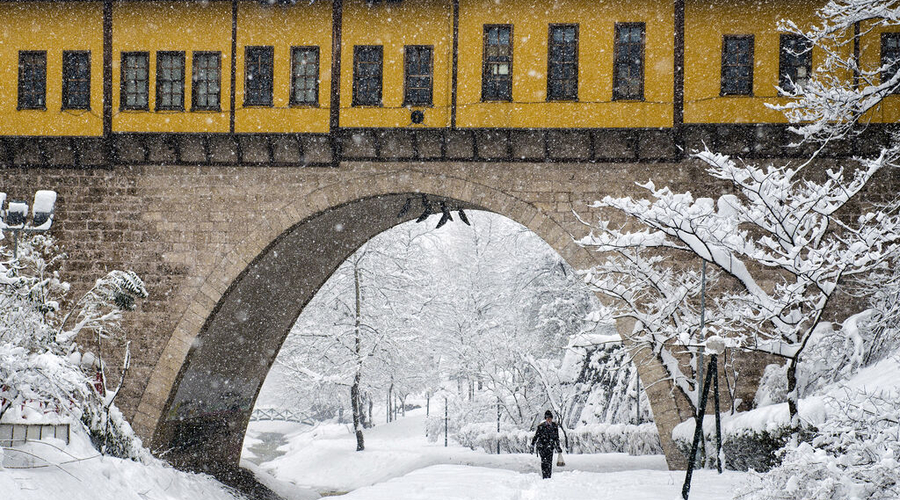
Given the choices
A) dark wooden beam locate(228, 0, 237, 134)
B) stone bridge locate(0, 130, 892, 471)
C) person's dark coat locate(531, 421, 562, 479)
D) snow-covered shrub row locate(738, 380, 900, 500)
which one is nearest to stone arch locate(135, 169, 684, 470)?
stone bridge locate(0, 130, 892, 471)

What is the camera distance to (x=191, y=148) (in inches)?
639

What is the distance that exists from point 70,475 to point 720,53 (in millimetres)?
11575

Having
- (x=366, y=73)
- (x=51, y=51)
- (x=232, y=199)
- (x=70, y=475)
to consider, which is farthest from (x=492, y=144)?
(x=70, y=475)

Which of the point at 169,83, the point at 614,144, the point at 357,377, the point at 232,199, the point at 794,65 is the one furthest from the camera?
the point at 357,377

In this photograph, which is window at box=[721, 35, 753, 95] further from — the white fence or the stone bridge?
the white fence

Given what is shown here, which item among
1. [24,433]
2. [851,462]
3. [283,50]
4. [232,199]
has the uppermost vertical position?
[283,50]

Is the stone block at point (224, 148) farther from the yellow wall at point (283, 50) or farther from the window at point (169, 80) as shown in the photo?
the window at point (169, 80)

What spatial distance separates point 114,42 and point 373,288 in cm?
1227

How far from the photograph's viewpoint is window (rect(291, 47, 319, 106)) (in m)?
16.1

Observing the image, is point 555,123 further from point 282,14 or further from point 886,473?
point 886,473

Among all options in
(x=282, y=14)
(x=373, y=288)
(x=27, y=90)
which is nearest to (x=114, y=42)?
(x=27, y=90)

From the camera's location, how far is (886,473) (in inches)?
236

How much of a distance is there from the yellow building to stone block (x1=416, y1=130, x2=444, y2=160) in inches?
7.8

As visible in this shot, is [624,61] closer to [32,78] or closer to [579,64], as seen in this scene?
[579,64]
